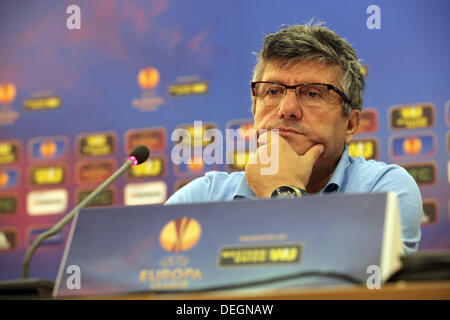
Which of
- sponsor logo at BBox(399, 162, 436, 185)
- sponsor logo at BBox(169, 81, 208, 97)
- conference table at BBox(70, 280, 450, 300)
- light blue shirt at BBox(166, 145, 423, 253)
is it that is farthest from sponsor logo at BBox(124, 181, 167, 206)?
conference table at BBox(70, 280, 450, 300)

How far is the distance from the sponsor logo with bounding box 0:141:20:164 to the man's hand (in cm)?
202

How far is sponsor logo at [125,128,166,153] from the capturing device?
3.31 metres

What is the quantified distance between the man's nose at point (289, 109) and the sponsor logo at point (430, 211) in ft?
3.73

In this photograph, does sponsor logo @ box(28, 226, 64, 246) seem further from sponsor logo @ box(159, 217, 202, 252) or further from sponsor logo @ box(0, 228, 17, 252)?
sponsor logo @ box(159, 217, 202, 252)

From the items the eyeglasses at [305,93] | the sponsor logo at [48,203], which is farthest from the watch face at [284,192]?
the sponsor logo at [48,203]

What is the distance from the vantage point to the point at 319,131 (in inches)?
79.4

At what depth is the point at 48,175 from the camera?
3480 mm

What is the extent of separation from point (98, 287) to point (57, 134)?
251 centimetres

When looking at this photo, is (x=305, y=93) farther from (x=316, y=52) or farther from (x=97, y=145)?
(x=97, y=145)

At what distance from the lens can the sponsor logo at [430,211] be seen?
2.86m

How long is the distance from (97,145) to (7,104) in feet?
2.04

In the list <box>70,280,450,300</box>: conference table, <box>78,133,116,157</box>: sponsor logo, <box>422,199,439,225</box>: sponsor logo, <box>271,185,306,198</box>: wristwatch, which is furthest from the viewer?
<box>78,133,116,157</box>: sponsor logo

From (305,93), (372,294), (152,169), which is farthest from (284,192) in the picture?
(152,169)

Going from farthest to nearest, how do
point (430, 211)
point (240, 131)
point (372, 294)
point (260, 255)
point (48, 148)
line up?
point (48, 148), point (240, 131), point (430, 211), point (260, 255), point (372, 294)
